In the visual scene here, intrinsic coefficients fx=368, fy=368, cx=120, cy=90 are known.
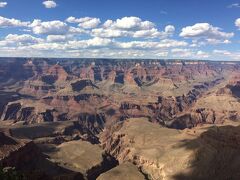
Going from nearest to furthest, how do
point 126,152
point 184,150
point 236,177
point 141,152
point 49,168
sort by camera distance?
point 236,177, point 49,168, point 184,150, point 141,152, point 126,152

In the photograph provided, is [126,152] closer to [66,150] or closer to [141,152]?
[141,152]

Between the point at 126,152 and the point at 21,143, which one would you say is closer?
the point at 21,143

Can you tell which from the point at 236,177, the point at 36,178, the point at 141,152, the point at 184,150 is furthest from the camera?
the point at 141,152

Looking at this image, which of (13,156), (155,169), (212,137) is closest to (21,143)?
(13,156)

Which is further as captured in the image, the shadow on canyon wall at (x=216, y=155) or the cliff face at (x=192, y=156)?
the cliff face at (x=192, y=156)

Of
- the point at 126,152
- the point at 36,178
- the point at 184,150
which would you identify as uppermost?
the point at 36,178

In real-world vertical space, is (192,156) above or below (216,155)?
below

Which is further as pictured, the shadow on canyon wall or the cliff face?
the cliff face

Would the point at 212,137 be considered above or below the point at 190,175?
above

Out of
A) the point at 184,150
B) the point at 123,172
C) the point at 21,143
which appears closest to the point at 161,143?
the point at 184,150

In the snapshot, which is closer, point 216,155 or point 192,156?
point 216,155
